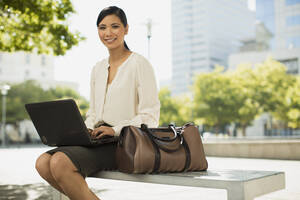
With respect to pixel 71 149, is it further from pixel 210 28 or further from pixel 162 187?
pixel 210 28

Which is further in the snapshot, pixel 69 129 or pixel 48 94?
pixel 48 94

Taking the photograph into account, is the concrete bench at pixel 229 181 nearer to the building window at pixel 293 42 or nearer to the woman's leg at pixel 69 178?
the woman's leg at pixel 69 178

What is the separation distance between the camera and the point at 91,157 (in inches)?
120

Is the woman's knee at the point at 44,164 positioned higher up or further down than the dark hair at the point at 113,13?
further down

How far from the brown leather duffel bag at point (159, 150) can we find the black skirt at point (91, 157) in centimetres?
13

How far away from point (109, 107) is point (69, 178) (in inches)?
34.0

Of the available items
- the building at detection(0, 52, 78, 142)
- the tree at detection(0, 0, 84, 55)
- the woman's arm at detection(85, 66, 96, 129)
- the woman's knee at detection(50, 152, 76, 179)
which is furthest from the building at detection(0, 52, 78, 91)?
the woman's knee at detection(50, 152, 76, 179)

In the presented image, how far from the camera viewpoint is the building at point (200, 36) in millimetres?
121394

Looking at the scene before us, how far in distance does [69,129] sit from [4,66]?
248 ft

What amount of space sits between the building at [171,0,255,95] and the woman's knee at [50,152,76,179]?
115377 mm

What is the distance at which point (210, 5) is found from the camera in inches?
4879

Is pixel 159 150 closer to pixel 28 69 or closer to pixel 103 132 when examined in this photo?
pixel 103 132

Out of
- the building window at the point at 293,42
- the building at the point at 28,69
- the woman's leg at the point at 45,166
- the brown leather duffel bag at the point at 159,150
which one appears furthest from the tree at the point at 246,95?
the building at the point at 28,69

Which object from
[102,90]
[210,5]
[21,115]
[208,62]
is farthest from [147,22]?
[210,5]
